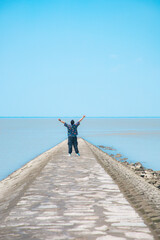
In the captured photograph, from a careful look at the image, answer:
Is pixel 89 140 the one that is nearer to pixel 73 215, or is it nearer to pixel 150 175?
pixel 150 175

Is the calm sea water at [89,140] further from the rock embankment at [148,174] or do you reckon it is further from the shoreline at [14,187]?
the shoreline at [14,187]

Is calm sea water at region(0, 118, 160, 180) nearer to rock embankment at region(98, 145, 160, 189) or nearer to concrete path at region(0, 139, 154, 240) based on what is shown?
rock embankment at region(98, 145, 160, 189)

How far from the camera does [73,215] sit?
450 cm

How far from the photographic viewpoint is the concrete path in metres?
3.77

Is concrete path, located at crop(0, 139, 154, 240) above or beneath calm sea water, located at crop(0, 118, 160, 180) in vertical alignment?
above

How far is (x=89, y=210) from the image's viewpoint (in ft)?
15.6

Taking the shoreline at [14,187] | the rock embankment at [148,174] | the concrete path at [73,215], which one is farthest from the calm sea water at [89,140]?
the concrete path at [73,215]

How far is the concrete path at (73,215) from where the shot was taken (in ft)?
12.4

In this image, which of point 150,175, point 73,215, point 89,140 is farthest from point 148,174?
point 89,140

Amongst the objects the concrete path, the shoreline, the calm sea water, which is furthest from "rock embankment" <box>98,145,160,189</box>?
the concrete path

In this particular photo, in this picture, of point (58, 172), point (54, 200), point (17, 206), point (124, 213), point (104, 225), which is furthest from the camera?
point (58, 172)

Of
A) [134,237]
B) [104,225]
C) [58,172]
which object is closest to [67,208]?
[104,225]

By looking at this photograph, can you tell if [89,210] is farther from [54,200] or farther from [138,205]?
[138,205]

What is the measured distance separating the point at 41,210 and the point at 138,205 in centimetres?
233
